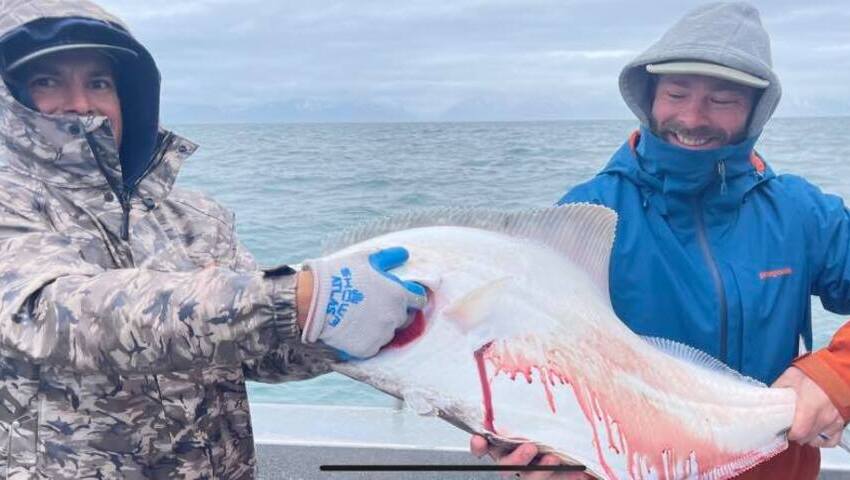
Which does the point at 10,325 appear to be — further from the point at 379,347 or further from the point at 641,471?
the point at 641,471

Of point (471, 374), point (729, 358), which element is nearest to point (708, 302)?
point (729, 358)

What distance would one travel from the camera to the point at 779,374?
101 inches

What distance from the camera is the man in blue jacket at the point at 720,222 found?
2488 mm

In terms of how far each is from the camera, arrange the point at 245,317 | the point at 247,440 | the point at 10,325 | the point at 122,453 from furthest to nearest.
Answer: the point at 247,440, the point at 122,453, the point at 10,325, the point at 245,317

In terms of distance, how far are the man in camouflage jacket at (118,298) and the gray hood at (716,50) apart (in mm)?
1358

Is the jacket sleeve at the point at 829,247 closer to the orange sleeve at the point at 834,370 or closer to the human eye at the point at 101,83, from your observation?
the orange sleeve at the point at 834,370

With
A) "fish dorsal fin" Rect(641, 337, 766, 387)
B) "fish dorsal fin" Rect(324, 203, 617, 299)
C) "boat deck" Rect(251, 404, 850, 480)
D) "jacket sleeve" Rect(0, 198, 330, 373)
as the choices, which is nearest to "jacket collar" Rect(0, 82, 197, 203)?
"jacket sleeve" Rect(0, 198, 330, 373)

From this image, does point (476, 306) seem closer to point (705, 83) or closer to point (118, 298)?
point (118, 298)

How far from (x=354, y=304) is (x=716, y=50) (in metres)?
1.53

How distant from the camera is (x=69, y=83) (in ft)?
7.46

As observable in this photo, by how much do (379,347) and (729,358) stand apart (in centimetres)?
128

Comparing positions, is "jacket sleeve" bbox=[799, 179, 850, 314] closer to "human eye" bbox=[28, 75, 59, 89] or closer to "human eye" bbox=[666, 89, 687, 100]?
"human eye" bbox=[666, 89, 687, 100]

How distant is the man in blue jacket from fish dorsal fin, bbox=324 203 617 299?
39 centimetres

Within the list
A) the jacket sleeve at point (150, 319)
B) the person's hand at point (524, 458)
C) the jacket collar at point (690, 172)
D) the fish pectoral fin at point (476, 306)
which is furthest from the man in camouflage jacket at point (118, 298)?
the jacket collar at point (690, 172)
